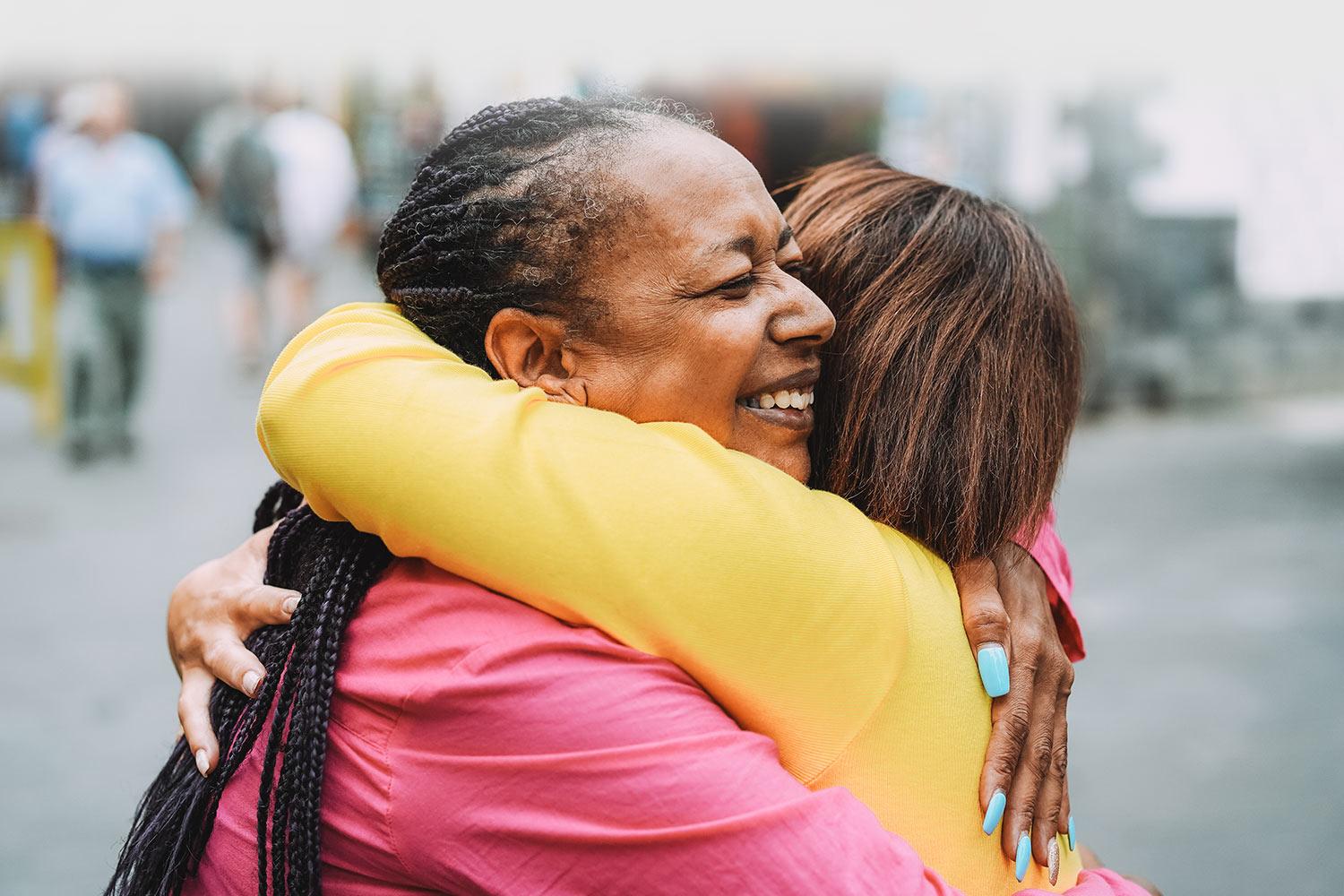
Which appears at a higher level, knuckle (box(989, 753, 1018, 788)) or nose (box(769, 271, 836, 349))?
nose (box(769, 271, 836, 349))

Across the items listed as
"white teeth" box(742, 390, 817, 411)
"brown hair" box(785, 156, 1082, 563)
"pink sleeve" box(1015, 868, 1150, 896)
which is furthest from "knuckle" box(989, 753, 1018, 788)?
"white teeth" box(742, 390, 817, 411)

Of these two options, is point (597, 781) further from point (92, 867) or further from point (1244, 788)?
point (1244, 788)

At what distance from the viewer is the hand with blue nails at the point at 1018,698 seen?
1.68 meters

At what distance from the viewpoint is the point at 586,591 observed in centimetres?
145

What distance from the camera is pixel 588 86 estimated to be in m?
1.90

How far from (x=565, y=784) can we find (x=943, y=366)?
2.41ft

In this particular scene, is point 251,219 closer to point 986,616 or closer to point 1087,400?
point 1087,400

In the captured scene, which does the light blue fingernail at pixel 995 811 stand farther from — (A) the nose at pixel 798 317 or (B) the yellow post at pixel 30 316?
(B) the yellow post at pixel 30 316

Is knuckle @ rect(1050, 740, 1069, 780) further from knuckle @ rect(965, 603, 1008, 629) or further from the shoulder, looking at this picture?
the shoulder

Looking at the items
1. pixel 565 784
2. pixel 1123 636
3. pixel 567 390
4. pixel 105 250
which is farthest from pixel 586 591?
pixel 105 250

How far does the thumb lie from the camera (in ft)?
5.52

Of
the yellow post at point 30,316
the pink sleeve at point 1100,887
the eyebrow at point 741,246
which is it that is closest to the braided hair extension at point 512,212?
the eyebrow at point 741,246

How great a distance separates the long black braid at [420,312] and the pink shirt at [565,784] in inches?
2.7

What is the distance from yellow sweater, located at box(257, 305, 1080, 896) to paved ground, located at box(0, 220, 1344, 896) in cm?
294
